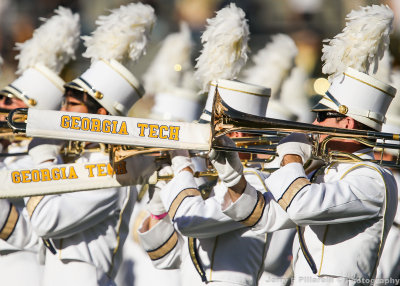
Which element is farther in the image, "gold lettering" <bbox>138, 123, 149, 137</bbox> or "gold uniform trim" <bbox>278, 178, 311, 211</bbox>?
"gold uniform trim" <bbox>278, 178, 311, 211</bbox>

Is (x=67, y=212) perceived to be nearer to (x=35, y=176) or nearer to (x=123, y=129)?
(x=35, y=176)

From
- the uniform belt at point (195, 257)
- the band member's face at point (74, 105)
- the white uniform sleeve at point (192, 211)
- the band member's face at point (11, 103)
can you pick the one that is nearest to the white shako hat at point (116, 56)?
the band member's face at point (74, 105)

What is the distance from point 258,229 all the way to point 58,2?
8794 millimetres

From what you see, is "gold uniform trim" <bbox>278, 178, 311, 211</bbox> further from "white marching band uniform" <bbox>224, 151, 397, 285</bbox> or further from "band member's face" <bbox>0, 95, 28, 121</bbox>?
"band member's face" <bbox>0, 95, 28, 121</bbox>

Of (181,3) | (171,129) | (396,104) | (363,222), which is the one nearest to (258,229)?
(363,222)

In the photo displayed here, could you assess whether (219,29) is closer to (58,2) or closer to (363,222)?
(363,222)

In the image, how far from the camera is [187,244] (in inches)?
192

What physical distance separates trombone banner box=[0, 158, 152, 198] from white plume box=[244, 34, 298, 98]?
3.34 m

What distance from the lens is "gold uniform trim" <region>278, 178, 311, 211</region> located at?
3.91m

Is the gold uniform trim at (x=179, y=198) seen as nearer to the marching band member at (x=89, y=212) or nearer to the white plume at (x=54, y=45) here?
the marching band member at (x=89, y=212)

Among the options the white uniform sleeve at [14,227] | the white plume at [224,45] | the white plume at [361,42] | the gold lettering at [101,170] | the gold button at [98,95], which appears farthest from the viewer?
the white uniform sleeve at [14,227]

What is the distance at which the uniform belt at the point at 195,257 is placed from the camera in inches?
180

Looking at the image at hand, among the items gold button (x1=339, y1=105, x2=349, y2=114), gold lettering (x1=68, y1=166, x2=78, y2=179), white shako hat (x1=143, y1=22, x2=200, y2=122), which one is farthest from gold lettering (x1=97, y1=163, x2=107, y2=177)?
white shako hat (x1=143, y1=22, x2=200, y2=122)

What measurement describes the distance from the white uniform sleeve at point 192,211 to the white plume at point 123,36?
65.7 inches
